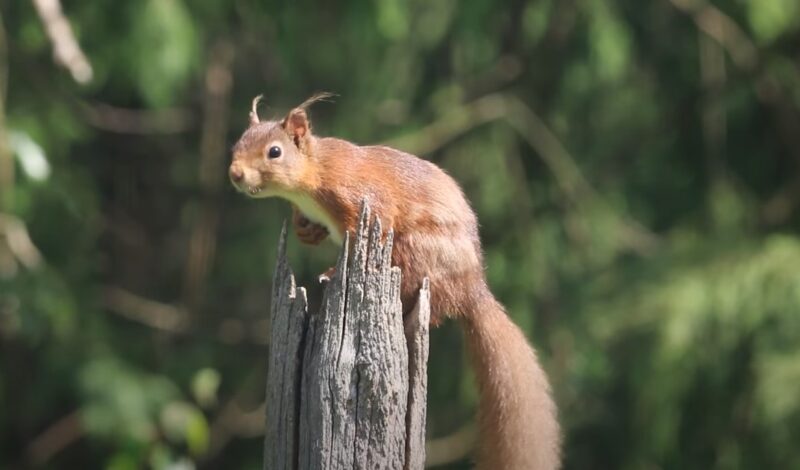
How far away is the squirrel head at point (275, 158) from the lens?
2623 mm

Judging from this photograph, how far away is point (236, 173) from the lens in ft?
8.50

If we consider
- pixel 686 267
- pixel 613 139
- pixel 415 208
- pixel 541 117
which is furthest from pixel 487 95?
pixel 415 208

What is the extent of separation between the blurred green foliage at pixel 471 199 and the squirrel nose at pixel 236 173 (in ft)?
7.15

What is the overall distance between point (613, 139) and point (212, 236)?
1.86 m

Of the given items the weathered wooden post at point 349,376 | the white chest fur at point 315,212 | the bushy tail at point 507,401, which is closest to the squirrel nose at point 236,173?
the white chest fur at point 315,212

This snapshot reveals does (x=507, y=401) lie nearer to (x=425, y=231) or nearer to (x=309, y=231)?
(x=425, y=231)

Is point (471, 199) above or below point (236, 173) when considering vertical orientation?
above

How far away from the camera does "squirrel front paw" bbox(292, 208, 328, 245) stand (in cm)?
274

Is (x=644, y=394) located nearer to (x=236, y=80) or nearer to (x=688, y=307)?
(x=688, y=307)

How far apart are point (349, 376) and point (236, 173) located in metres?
0.55

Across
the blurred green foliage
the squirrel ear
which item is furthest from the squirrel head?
the blurred green foliage

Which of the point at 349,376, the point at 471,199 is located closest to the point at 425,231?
the point at 349,376

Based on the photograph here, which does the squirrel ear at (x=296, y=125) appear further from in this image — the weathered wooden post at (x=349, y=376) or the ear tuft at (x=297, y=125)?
the weathered wooden post at (x=349, y=376)

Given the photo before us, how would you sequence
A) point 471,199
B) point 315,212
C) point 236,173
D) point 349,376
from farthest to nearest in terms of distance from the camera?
point 471,199 < point 315,212 < point 236,173 < point 349,376
